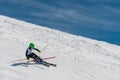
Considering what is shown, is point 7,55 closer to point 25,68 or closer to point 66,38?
point 25,68

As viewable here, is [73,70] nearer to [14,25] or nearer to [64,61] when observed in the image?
→ [64,61]

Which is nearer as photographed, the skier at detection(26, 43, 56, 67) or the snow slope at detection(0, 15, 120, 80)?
the snow slope at detection(0, 15, 120, 80)

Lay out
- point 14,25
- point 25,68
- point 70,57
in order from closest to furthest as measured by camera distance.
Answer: point 25,68, point 70,57, point 14,25

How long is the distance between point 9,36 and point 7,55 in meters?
8.77

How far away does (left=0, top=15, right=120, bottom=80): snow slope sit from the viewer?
2487 cm

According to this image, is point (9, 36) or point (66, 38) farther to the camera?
point (66, 38)

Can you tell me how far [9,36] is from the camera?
36.2 m

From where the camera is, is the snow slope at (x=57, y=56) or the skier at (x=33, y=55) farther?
the skier at (x=33, y=55)

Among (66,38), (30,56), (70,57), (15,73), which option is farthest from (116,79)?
(66,38)

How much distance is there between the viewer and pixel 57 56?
108ft

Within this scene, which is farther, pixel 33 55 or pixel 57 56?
pixel 57 56

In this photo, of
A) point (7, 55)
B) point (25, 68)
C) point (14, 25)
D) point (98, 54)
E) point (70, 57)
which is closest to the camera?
point (25, 68)

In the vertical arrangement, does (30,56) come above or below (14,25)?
below

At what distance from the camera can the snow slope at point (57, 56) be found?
2487cm
